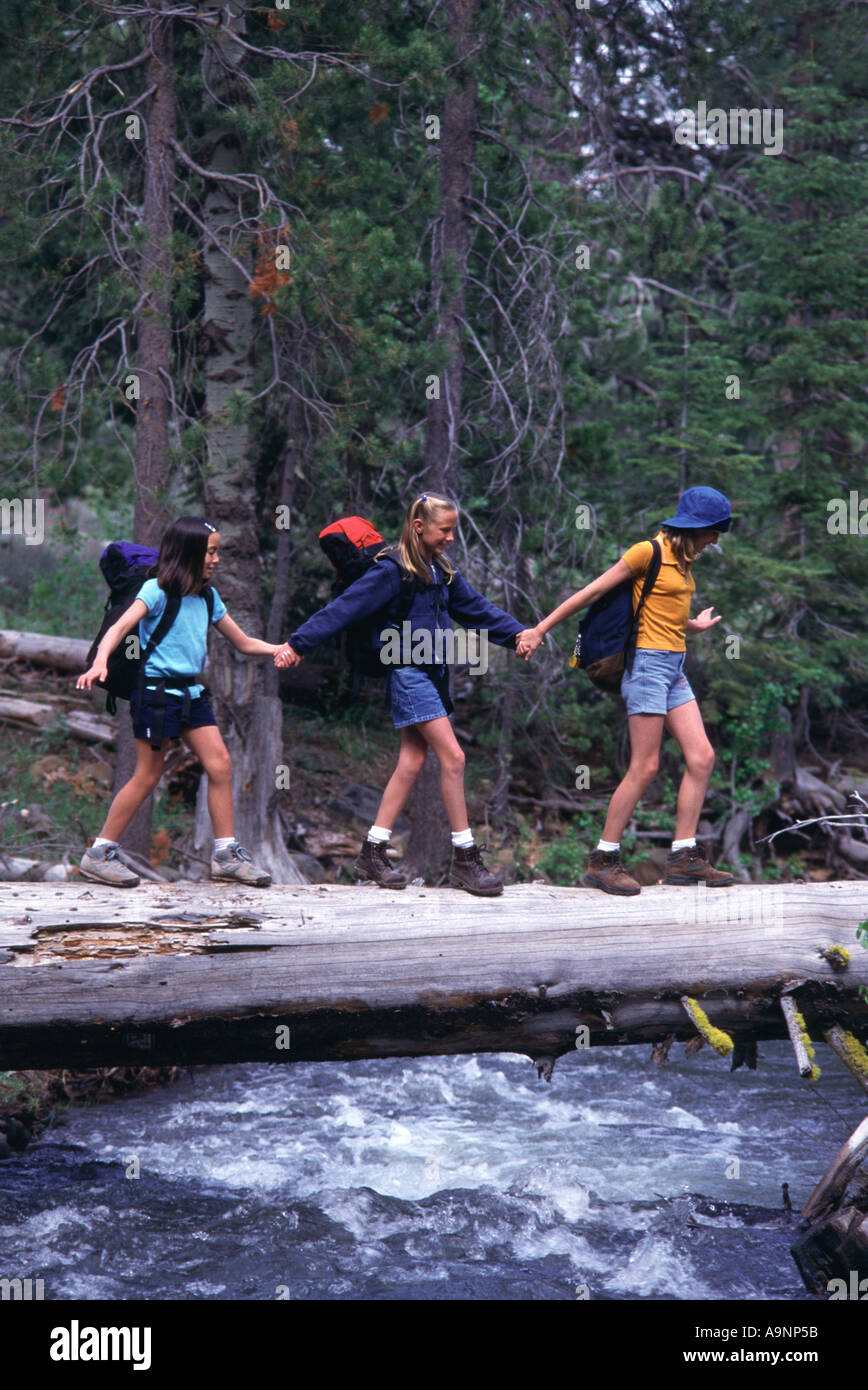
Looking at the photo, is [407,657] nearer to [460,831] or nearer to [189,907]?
[460,831]

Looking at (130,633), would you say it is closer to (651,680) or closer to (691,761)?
(651,680)

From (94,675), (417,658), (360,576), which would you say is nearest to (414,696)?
(417,658)

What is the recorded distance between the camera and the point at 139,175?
1034cm

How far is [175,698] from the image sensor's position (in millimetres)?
6273

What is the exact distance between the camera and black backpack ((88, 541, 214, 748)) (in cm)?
624

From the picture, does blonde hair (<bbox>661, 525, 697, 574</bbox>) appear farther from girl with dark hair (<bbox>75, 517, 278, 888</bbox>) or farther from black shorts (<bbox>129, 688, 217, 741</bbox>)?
black shorts (<bbox>129, 688, 217, 741</bbox>)

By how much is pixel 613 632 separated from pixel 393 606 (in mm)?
1193

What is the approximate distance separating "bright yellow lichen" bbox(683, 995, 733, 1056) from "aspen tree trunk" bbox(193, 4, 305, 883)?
4816 millimetres

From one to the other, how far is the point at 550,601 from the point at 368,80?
15.3 ft

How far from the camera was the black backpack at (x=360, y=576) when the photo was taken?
645 cm

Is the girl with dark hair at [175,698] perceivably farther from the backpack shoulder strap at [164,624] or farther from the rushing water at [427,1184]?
the rushing water at [427,1184]

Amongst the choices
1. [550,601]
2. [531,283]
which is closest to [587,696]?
[550,601]

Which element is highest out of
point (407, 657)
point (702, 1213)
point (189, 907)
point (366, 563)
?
point (366, 563)
